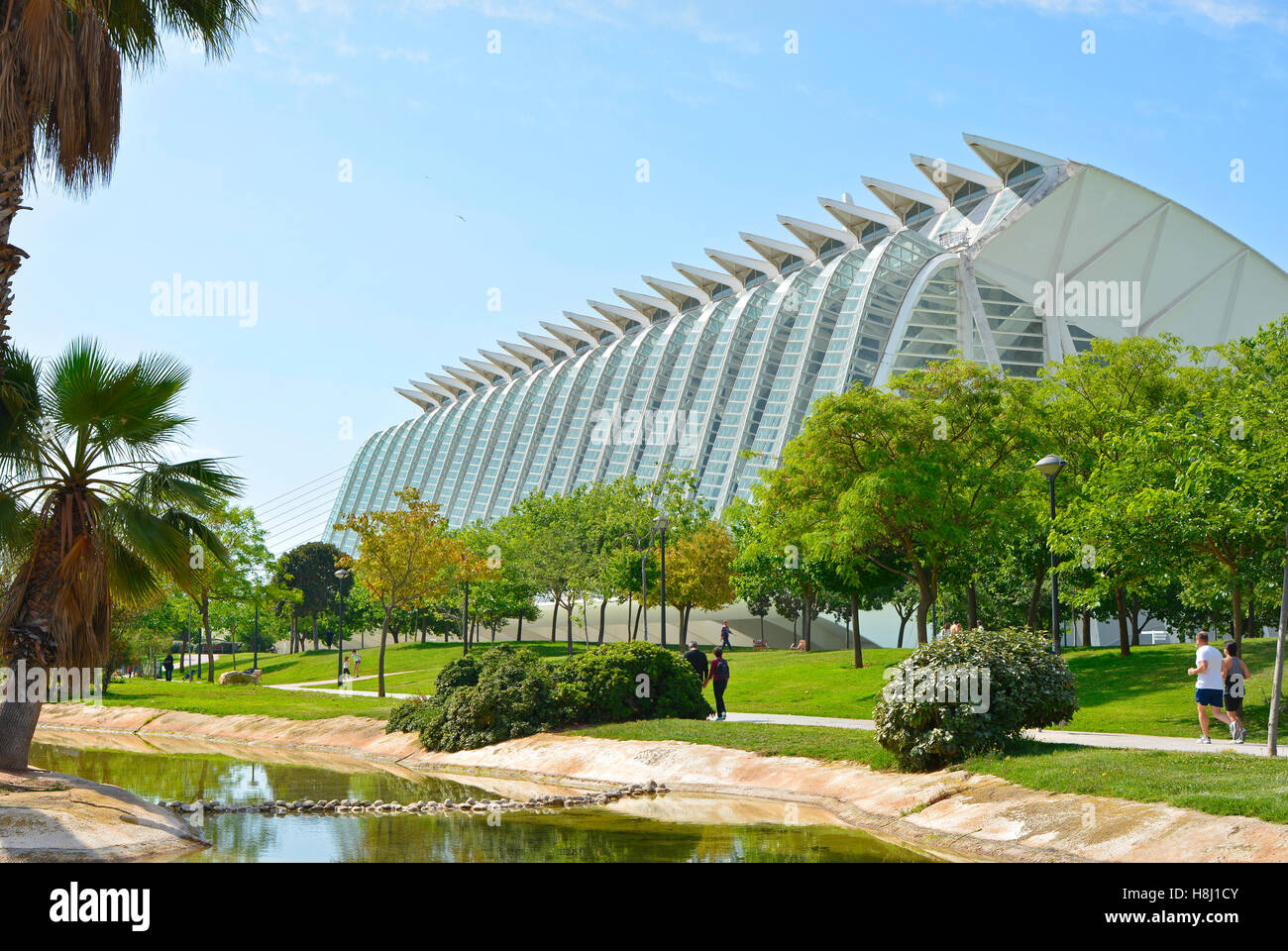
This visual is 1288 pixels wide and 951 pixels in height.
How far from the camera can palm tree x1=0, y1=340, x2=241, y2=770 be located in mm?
13406

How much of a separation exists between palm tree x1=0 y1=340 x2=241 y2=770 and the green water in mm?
2974

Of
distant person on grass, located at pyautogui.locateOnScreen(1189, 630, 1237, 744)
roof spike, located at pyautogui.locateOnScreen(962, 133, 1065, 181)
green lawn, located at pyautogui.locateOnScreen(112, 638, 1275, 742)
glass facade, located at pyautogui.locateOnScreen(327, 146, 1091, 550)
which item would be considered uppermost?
roof spike, located at pyautogui.locateOnScreen(962, 133, 1065, 181)

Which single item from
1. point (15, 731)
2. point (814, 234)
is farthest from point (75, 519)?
point (814, 234)

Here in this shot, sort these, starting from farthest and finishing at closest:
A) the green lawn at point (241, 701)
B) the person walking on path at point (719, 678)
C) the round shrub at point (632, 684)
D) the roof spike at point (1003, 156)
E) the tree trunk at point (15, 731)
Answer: the roof spike at point (1003, 156) → the green lawn at point (241, 701) → the person walking on path at point (719, 678) → the round shrub at point (632, 684) → the tree trunk at point (15, 731)

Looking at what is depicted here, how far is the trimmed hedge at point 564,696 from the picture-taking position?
23.1 metres

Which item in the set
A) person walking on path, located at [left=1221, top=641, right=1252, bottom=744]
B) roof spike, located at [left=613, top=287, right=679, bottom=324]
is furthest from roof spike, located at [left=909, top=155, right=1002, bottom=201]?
person walking on path, located at [left=1221, top=641, right=1252, bottom=744]

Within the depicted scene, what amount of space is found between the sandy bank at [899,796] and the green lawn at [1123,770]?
201mm

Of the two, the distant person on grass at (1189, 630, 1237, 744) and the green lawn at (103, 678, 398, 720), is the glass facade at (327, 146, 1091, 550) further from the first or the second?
the distant person on grass at (1189, 630, 1237, 744)

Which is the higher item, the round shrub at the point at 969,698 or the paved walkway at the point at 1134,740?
the round shrub at the point at 969,698

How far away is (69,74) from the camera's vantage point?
12.9 meters

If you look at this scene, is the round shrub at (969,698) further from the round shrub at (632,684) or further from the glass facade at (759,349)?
the glass facade at (759,349)

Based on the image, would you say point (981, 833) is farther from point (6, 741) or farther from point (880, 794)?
point (6, 741)

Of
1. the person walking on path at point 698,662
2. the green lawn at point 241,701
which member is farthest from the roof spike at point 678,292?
the person walking on path at point 698,662

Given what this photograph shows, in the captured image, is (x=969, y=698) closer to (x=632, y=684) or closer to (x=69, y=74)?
(x=632, y=684)
